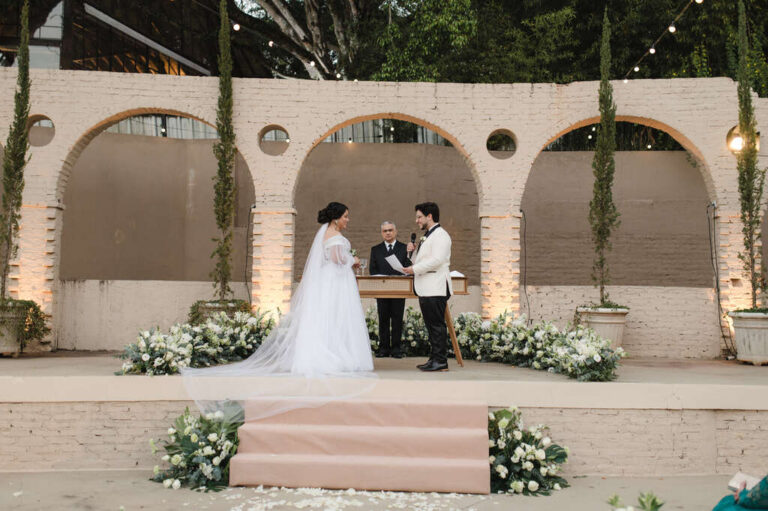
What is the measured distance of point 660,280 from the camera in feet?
36.4

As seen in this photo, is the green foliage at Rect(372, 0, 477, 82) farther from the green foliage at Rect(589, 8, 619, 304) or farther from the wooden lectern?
the wooden lectern

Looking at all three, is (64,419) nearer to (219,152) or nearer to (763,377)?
(219,152)

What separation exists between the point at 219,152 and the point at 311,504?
5.53 m

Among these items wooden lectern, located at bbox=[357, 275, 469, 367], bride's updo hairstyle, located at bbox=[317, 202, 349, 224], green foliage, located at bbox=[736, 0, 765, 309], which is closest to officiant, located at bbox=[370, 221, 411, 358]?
wooden lectern, located at bbox=[357, 275, 469, 367]

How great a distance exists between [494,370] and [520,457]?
6.05ft

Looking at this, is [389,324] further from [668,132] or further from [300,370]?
[668,132]

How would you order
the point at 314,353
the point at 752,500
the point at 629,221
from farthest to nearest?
the point at 629,221, the point at 314,353, the point at 752,500

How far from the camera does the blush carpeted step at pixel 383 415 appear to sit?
4484 millimetres

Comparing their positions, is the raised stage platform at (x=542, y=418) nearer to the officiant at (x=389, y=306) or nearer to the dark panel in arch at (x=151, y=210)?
the officiant at (x=389, y=306)

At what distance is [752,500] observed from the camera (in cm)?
254

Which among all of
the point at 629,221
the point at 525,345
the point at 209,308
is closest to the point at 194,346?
the point at 209,308

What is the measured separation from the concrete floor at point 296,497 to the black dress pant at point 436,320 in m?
1.69

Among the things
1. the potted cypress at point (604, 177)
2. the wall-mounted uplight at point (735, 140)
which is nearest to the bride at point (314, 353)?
the potted cypress at point (604, 177)

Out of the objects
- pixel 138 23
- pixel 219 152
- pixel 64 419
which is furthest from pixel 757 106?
pixel 138 23
